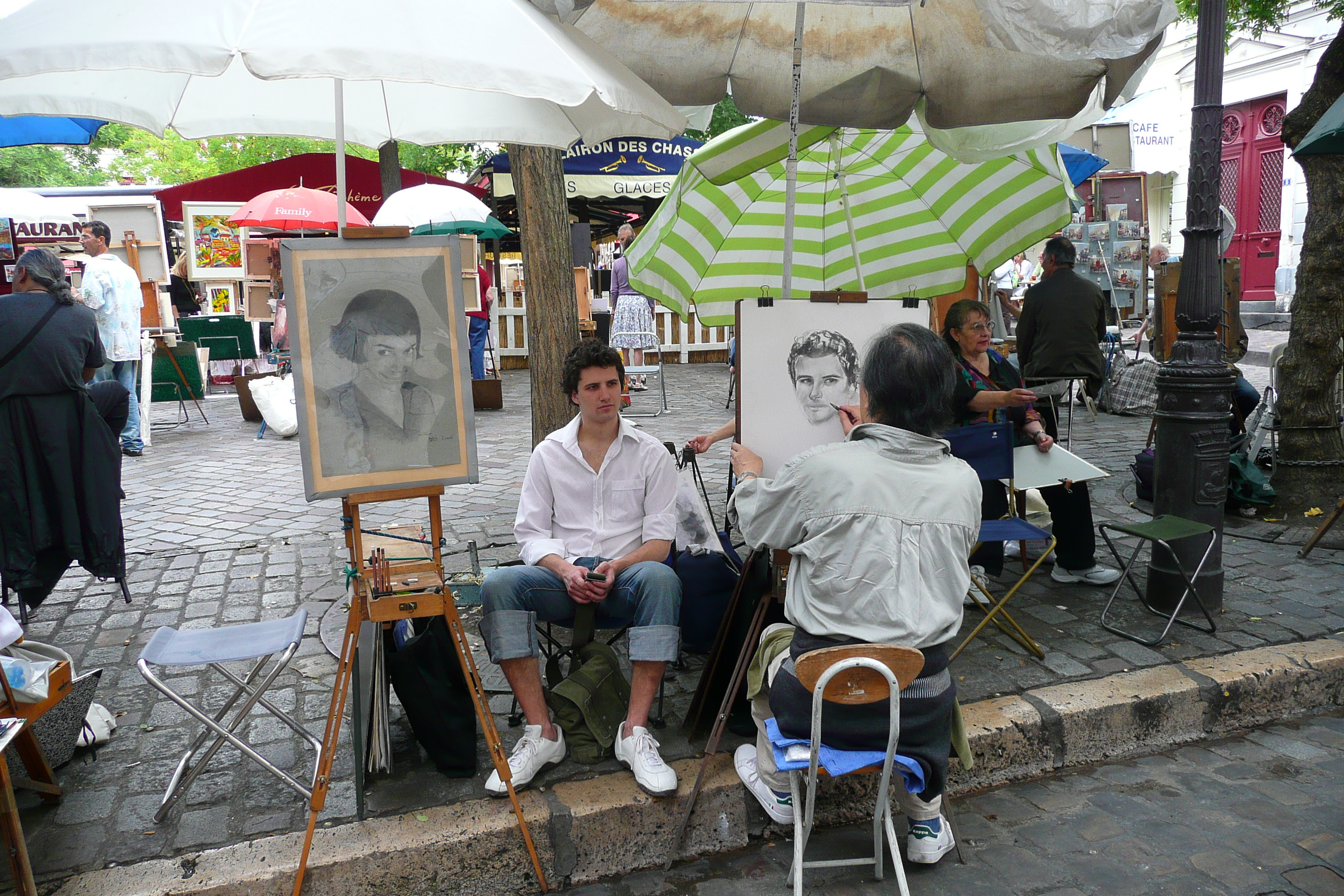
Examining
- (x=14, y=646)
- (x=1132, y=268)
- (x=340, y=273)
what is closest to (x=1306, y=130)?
(x=340, y=273)

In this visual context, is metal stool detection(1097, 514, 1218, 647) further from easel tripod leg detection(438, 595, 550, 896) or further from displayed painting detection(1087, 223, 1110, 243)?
displayed painting detection(1087, 223, 1110, 243)

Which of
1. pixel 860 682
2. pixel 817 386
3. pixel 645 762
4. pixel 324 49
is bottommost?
pixel 645 762

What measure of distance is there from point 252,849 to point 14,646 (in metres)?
0.98

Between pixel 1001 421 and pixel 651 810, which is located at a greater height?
pixel 1001 421

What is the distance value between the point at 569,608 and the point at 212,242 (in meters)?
12.4

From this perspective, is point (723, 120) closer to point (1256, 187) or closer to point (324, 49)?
point (1256, 187)

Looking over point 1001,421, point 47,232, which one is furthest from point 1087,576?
point 47,232

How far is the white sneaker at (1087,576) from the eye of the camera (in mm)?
4805

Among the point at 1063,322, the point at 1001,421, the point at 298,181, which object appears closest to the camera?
the point at 1001,421

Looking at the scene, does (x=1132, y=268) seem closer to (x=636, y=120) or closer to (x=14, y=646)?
(x=636, y=120)

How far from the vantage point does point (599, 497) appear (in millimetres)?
3467

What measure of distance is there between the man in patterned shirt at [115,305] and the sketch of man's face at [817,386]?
680 centimetres

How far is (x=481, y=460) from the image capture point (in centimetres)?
790

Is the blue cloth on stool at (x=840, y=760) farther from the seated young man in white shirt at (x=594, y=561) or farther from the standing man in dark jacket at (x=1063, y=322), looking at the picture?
the standing man in dark jacket at (x=1063, y=322)
